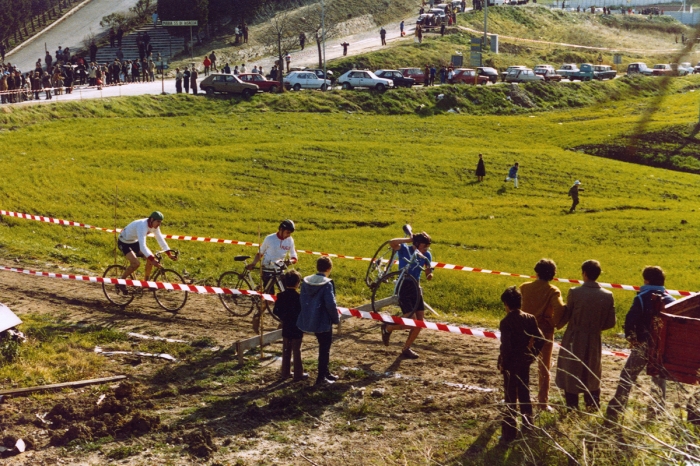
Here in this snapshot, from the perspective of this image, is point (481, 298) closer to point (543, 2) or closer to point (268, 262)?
point (268, 262)

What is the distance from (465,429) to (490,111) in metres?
46.3

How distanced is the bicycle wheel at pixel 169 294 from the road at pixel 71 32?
155 ft

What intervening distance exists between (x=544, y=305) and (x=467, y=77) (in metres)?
51.5

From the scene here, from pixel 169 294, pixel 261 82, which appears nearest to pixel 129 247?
pixel 169 294

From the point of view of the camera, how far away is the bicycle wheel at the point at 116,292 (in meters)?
14.1

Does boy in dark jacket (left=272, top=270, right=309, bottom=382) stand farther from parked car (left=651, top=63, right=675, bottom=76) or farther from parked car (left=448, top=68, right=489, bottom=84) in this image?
parked car (left=448, top=68, right=489, bottom=84)

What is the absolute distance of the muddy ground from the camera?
8.45 m

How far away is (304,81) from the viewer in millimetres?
52906

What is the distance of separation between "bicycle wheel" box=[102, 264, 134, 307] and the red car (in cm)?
3654

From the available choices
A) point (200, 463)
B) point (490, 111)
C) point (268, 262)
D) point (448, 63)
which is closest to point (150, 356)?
point (268, 262)

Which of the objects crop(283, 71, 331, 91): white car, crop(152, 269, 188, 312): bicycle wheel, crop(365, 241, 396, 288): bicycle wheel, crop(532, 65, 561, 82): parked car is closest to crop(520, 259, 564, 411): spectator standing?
crop(365, 241, 396, 288): bicycle wheel

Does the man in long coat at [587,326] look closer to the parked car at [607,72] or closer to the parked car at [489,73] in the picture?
the parked car at [607,72]

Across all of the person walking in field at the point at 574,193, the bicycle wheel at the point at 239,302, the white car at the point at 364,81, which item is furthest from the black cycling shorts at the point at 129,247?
the white car at the point at 364,81

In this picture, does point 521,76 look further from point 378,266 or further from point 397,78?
point 378,266
